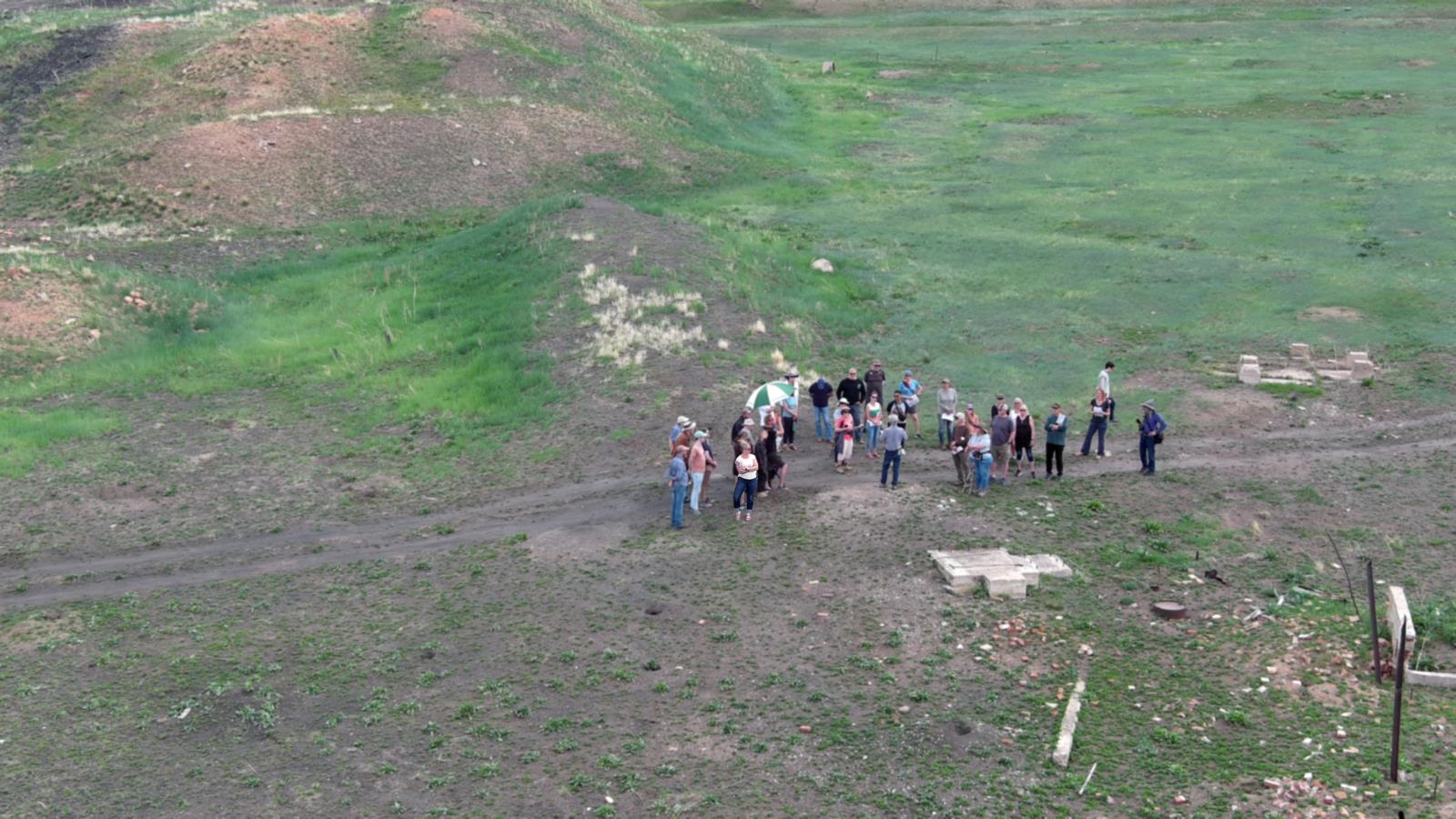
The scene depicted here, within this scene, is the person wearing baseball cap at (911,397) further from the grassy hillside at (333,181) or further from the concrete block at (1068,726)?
the concrete block at (1068,726)

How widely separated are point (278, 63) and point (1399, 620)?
166 ft

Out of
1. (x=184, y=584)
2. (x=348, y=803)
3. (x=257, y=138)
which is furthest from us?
(x=257, y=138)

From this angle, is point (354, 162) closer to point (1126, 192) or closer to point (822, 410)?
point (822, 410)

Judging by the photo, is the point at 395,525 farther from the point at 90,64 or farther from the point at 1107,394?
the point at 90,64

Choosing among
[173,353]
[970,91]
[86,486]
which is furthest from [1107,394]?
[970,91]

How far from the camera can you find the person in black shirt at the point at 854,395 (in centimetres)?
2870

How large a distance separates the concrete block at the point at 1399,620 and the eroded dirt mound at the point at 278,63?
153 ft

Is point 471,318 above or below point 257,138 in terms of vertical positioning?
below

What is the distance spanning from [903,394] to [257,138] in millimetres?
32337

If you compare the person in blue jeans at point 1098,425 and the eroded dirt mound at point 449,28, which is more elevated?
the eroded dirt mound at point 449,28

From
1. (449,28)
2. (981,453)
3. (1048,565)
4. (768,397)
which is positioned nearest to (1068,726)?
(1048,565)

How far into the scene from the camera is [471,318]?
120ft

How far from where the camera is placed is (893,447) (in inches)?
1027

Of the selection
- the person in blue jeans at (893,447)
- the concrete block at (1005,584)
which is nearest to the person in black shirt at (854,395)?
the person in blue jeans at (893,447)
